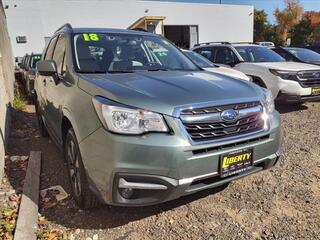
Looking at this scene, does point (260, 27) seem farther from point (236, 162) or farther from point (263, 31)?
point (236, 162)

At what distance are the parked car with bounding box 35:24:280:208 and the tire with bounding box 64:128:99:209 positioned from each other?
0.01m

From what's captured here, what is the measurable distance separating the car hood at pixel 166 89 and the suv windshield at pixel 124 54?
0.35 metres

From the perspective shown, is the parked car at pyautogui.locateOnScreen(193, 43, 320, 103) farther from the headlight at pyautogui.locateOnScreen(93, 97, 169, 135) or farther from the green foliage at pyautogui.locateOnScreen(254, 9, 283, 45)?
the green foliage at pyautogui.locateOnScreen(254, 9, 283, 45)

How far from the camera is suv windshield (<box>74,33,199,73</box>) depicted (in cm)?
380

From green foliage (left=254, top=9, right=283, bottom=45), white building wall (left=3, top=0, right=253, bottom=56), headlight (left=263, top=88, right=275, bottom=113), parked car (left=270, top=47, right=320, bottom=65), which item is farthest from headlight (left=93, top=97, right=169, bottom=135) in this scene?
green foliage (left=254, top=9, right=283, bottom=45)

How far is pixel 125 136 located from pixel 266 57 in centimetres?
713

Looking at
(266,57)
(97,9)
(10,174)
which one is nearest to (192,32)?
(97,9)

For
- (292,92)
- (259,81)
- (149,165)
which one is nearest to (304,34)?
(259,81)

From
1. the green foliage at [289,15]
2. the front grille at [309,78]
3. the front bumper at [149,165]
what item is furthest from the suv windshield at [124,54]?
the green foliage at [289,15]

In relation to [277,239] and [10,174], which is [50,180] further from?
[277,239]

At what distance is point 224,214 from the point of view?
3322 mm

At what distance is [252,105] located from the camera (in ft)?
10.2

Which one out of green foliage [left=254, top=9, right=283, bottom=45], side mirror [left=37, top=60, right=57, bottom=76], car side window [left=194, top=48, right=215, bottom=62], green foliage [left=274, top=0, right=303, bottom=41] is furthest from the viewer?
green foliage [left=274, top=0, right=303, bottom=41]

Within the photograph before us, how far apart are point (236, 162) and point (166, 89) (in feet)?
2.86
